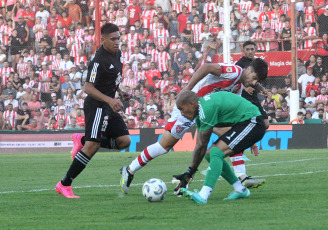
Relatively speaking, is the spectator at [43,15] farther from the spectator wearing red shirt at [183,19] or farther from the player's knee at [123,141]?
the player's knee at [123,141]

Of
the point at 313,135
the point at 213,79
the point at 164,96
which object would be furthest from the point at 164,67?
the point at 213,79

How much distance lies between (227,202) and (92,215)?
1.65m

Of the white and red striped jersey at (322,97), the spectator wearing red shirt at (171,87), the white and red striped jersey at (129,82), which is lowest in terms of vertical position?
the white and red striped jersey at (322,97)

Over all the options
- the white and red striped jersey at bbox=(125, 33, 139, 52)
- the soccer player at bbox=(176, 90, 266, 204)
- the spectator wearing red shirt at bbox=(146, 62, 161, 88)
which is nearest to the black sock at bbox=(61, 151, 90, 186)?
the soccer player at bbox=(176, 90, 266, 204)

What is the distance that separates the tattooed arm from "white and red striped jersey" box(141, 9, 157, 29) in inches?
605

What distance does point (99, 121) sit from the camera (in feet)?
28.3

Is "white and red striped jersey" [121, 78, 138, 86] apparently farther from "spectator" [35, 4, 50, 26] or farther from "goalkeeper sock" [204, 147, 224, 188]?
"goalkeeper sock" [204, 147, 224, 188]

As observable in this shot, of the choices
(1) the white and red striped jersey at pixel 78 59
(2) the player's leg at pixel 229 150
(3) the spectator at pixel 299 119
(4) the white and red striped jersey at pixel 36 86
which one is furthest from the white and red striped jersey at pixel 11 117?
(2) the player's leg at pixel 229 150

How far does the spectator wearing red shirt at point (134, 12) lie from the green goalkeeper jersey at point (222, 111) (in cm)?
1639

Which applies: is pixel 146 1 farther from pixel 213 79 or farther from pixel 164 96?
pixel 213 79

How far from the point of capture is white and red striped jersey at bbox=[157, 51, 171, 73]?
22.3m

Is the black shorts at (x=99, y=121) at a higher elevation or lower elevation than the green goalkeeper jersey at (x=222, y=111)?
lower

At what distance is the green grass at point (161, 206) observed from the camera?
6.05 meters

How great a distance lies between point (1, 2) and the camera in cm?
2495
